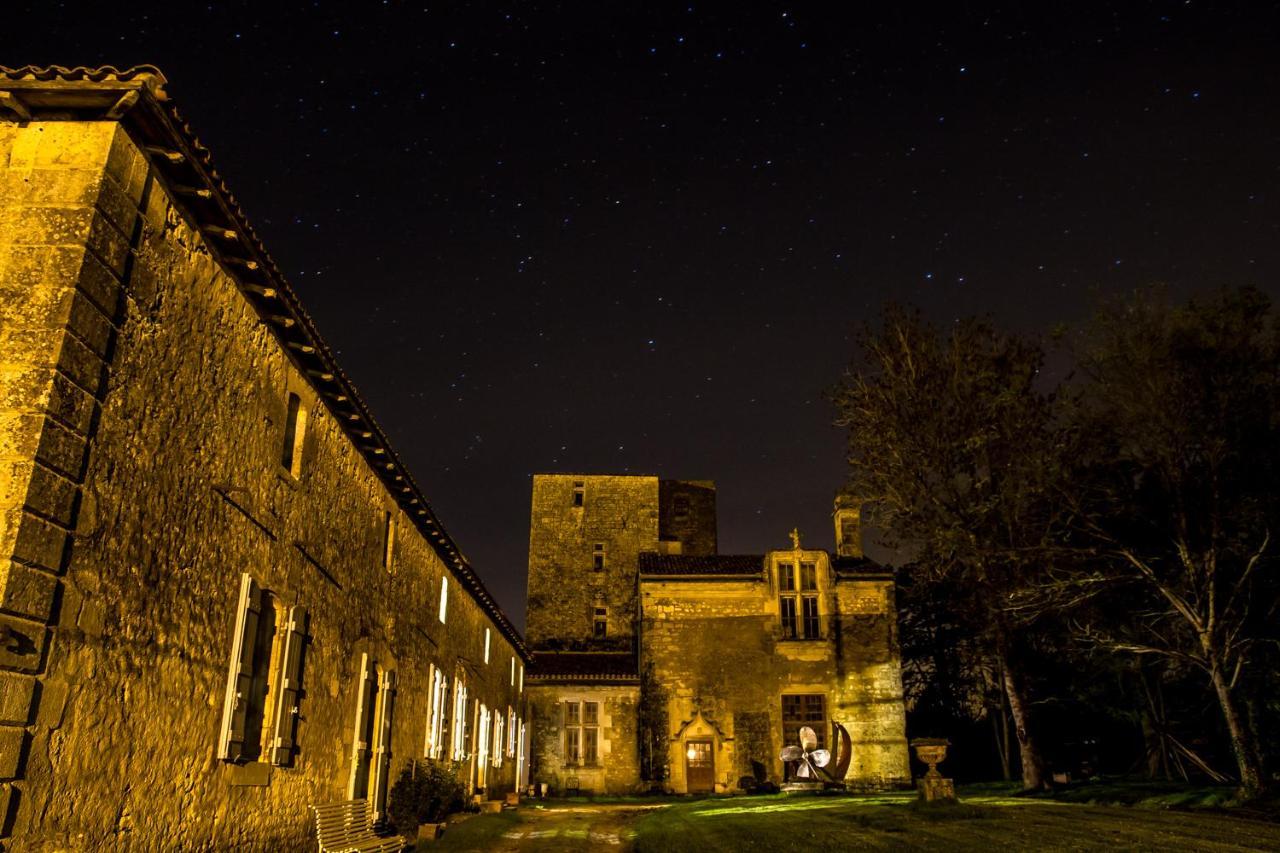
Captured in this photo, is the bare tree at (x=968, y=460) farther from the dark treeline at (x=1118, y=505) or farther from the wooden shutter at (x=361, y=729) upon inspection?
the wooden shutter at (x=361, y=729)

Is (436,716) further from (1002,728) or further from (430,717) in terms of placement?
(1002,728)

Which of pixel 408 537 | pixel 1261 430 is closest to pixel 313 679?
pixel 408 537

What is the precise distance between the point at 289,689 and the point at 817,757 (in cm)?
2170

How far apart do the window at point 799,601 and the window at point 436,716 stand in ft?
54.3

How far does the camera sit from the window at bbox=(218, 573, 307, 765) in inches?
305

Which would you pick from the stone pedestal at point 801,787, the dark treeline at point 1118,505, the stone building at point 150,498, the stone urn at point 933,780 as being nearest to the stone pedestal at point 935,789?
the stone urn at point 933,780

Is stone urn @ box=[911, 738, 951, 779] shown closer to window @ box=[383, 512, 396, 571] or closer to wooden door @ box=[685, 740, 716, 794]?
window @ box=[383, 512, 396, 571]

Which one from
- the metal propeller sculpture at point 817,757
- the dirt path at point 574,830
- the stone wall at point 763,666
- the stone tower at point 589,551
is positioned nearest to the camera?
the dirt path at point 574,830

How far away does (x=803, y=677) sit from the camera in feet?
98.2

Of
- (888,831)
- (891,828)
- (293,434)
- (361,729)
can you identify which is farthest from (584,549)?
(293,434)

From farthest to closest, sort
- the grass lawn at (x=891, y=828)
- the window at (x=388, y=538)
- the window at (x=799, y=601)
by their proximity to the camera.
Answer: the window at (x=799, y=601)
the window at (x=388, y=538)
the grass lawn at (x=891, y=828)

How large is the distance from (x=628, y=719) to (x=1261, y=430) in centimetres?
2064

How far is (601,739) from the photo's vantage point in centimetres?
2959

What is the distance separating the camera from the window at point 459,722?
1762 centimetres
